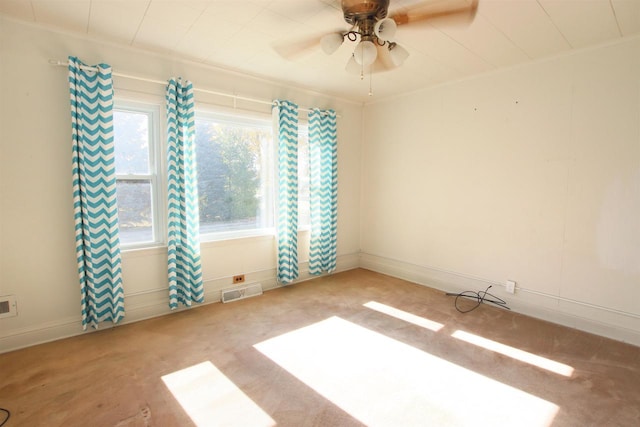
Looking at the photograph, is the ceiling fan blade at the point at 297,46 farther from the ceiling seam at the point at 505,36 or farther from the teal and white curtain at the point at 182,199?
the teal and white curtain at the point at 182,199

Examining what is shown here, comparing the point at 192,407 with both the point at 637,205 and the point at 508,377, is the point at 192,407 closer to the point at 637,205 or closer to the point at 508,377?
the point at 508,377

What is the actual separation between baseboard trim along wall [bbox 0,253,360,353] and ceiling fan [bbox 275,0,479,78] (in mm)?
2385

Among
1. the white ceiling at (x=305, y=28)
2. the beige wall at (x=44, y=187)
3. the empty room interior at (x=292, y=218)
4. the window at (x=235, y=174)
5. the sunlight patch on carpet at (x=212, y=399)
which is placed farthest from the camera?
the window at (x=235, y=174)

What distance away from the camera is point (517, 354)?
2.35 meters

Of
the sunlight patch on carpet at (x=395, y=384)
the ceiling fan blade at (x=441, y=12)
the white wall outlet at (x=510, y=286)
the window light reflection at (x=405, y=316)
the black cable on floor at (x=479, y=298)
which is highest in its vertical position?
the ceiling fan blade at (x=441, y=12)

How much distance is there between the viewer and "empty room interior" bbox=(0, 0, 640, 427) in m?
1.91

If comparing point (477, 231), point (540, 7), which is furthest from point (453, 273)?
point (540, 7)

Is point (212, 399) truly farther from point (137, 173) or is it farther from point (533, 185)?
point (533, 185)

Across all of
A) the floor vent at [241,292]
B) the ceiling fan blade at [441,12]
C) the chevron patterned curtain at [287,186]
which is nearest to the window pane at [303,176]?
the chevron patterned curtain at [287,186]

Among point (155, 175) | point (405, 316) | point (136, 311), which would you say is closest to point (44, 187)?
point (155, 175)

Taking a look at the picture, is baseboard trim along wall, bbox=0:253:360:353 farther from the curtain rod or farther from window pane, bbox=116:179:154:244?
the curtain rod

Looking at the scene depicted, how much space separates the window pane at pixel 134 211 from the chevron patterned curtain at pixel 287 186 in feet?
4.48

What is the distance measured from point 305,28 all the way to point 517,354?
2.89 m

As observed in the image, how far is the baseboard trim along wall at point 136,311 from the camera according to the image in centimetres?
236
